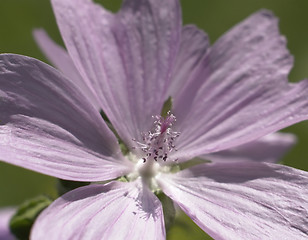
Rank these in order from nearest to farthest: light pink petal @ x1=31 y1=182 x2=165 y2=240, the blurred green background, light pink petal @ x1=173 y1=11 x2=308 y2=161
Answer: light pink petal @ x1=31 y1=182 x2=165 y2=240, light pink petal @ x1=173 y1=11 x2=308 y2=161, the blurred green background

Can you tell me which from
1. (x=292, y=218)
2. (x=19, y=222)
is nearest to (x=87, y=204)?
(x=19, y=222)

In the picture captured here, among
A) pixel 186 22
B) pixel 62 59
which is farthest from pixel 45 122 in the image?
pixel 186 22

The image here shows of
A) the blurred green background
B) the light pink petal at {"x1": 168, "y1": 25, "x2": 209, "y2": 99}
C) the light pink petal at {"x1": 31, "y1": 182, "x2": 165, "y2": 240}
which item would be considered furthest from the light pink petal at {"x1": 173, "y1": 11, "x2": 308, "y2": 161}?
the blurred green background

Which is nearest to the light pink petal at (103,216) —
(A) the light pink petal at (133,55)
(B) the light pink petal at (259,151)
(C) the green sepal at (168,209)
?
(C) the green sepal at (168,209)

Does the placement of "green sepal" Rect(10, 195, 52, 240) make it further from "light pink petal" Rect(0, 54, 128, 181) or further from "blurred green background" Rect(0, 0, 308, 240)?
"blurred green background" Rect(0, 0, 308, 240)

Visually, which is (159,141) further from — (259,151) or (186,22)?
(186,22)

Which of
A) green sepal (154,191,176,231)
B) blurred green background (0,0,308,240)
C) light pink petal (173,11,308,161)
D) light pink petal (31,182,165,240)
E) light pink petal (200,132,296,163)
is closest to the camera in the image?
light pink petal (31,182,165,240)

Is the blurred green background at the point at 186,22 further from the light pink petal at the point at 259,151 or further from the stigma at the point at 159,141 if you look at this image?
the stigma at the point at 159,141
